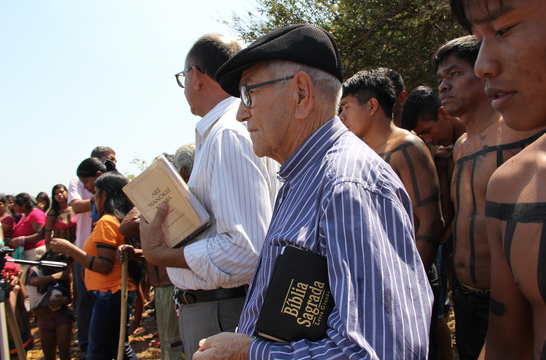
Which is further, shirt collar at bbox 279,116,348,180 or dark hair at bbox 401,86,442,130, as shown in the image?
dark hair at bbox 401,86,442,130

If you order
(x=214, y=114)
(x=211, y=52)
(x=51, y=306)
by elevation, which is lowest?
(x=51, y=306)

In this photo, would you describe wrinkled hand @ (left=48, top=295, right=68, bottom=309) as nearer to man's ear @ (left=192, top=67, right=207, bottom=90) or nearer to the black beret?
man's ear @ (left=192, top=67, right=207, bottom=90)

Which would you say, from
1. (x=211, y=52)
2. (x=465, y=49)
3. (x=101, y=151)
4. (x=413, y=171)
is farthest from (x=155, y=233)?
(x=101, y=151)

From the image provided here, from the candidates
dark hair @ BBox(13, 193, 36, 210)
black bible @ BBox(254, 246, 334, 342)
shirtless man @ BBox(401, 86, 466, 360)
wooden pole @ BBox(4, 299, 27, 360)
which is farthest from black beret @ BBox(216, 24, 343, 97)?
dark hair @ BBox(13, 193, 36, 210)

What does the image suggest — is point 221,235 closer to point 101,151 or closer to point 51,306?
point 51,306

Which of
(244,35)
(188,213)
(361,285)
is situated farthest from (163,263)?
(244,35)

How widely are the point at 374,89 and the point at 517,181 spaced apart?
254 cm

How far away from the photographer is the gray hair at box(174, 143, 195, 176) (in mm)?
3244

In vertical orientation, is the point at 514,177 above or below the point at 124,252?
above

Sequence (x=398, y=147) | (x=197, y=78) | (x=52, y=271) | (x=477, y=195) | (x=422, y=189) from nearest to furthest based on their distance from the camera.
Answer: (x=477, y=195) → (x=197, y=78) → (x=422, y=189) → (x=398, y=147) → (x=52, y=271)

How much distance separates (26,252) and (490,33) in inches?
356

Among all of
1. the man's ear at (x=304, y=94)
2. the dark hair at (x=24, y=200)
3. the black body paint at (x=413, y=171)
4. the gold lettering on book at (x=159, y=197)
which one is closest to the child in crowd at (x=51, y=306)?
the gold lettering on book at (x=159, y=197)

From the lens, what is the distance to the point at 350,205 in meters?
1.00

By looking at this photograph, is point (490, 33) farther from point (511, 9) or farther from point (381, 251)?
point (381, 251)
